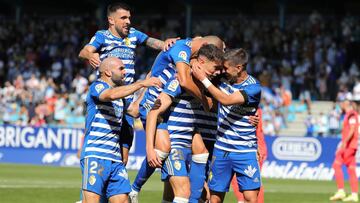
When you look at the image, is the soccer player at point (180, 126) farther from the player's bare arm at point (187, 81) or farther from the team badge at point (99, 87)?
the team badge at point (99, 87)

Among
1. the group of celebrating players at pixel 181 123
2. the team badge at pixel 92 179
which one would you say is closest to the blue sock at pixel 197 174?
the group of celebrating players at pixel 181 123

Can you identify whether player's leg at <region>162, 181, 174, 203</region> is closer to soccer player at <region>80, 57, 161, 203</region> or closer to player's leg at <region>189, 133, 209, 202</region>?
player's leg at <region>189, 133, 209, 202</region>

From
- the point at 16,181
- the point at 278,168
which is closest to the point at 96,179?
the point at 16,181

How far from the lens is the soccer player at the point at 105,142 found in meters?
11.1

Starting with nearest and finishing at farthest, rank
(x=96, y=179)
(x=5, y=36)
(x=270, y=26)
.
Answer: (x=96, y=179), (x=270, y=26), (x=5, y=36)

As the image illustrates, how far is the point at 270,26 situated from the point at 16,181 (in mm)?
21411

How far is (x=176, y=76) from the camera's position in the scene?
11875 millimetres

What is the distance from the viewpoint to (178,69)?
11734 mm

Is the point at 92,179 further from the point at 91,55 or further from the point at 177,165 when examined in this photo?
the point at 91,55

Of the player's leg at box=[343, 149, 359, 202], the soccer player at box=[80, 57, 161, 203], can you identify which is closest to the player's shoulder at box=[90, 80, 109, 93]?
the soccer player at box=[80, 57, 161, 203]

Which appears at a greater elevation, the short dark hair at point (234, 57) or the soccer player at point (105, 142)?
the short dark hair at point (234, 57)

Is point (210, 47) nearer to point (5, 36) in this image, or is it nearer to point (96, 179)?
point (96, 179)

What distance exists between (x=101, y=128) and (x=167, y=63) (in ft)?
5.62

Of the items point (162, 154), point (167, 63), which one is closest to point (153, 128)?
point (162, 154)
